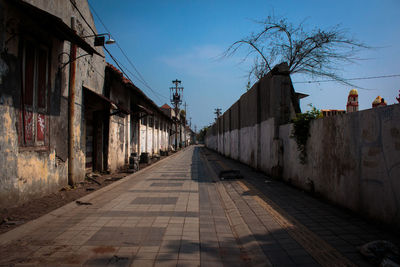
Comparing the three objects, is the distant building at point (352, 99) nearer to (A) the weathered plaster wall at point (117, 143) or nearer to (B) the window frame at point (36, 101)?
(A) the weathered plaster wall at point (117, 143)

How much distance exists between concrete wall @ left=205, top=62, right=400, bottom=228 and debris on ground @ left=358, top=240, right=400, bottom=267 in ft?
3.46

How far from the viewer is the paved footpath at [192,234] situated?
328 centimetres

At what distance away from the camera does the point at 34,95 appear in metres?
6.42

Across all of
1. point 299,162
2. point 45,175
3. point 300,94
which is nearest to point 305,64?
point 300,94

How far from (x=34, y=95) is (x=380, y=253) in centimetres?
733

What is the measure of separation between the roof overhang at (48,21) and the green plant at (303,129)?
6.32 meters

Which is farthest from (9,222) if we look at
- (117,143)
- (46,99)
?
(117,143)

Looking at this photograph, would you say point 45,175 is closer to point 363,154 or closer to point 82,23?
point 82,23

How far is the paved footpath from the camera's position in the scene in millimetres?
3283

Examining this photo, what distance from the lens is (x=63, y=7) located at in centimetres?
775

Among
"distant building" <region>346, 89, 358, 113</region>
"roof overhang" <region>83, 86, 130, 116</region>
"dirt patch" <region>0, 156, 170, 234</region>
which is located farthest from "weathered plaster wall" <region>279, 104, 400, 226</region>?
"distant building" <region>346, 89, 358, 113</region>

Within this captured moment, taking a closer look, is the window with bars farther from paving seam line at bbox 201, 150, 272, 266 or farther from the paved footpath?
paving seam line at bbox 201, 150, 272, 266

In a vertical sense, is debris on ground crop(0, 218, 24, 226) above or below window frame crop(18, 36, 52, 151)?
below

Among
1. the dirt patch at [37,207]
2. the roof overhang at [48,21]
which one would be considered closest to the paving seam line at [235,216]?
the dirt patch at [37,207]
